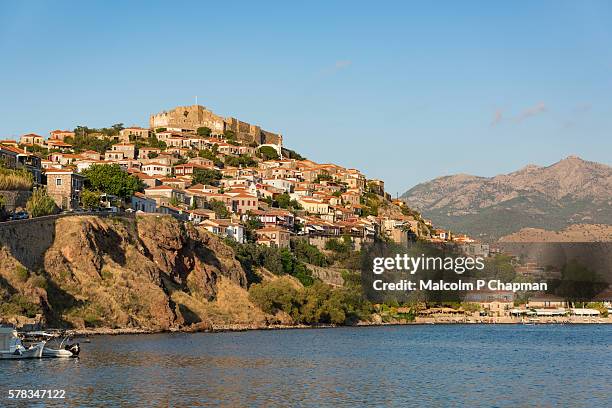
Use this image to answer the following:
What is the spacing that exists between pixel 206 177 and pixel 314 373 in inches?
3211

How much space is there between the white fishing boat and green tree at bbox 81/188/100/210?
35.4 meters

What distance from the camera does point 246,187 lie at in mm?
126375

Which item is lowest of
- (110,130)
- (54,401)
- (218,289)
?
(54,401)

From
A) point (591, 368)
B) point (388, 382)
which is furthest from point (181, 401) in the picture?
point (591, 368)

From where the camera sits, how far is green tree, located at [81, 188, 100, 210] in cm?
8544

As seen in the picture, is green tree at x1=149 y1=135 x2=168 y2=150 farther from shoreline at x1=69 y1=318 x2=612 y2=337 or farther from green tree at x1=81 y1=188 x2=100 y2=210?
green tree at x1=81 y1=188 x2=100 y2=210

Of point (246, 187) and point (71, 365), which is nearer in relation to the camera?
point (71, 365)

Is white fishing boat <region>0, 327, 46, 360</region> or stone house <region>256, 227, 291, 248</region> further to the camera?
stone house <region>256, 227, 291, 248</region>

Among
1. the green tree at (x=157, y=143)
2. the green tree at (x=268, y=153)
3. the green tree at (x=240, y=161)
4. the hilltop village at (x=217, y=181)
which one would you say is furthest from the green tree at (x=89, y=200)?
the green tree at (x=268, y=153)

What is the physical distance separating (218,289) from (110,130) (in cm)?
7369

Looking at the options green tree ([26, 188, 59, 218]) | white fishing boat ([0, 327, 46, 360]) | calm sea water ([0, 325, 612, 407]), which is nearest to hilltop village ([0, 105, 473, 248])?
green tree ([26, 188, 59, 218])

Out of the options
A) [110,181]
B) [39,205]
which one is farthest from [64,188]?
[39,205]

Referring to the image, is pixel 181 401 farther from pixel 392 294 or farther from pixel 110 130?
pixel 110 130

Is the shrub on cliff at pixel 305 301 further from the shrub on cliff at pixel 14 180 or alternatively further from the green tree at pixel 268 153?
the green tree at pixel 268 153
